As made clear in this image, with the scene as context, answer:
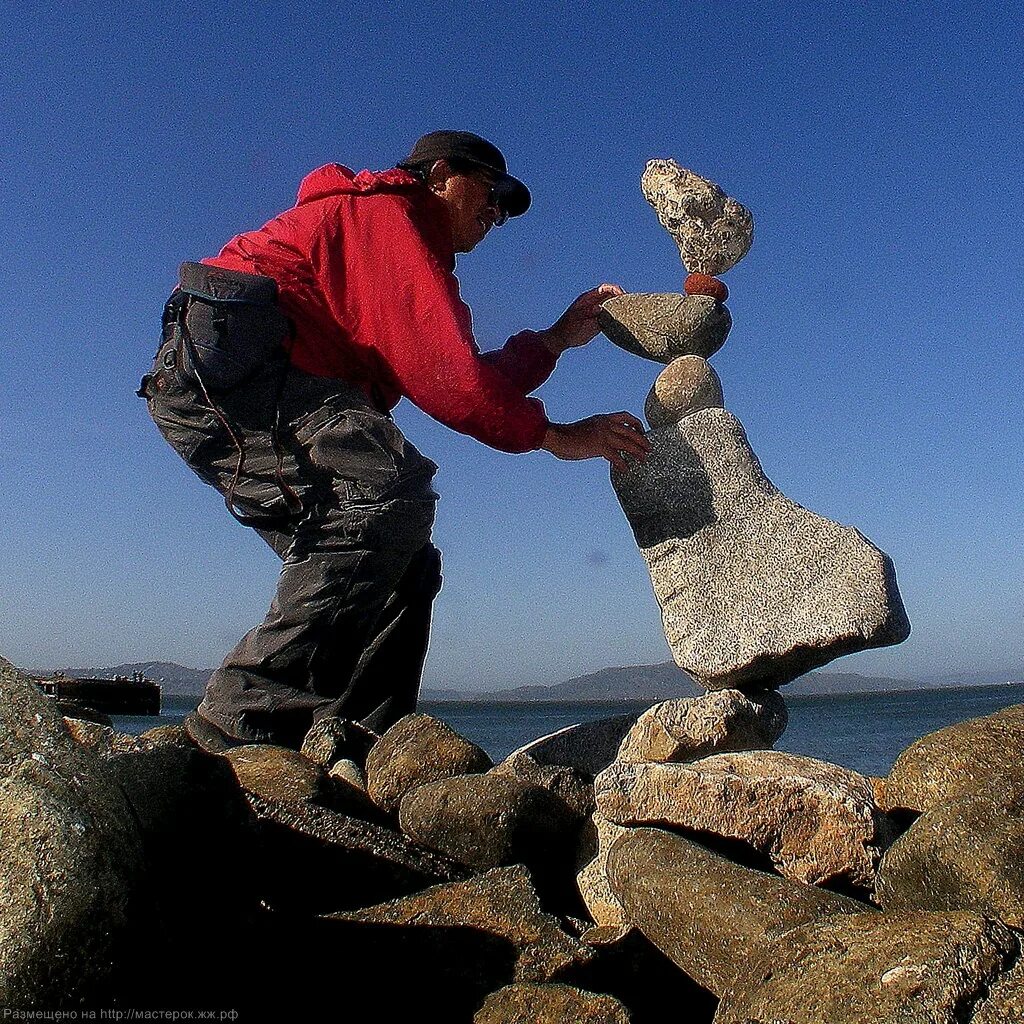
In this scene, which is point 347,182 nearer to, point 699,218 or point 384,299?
point 384,299

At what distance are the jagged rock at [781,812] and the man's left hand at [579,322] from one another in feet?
8.38

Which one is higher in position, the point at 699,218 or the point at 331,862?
the point at 699,218

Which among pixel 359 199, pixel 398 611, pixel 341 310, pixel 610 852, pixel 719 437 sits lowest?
pixel 610 852

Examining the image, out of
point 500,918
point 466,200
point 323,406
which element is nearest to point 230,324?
point 323,406

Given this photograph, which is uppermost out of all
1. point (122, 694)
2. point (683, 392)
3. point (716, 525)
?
point (683, 392)

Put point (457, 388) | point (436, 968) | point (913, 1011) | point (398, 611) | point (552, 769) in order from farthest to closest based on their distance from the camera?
point (398, 611) < point (457, 388) < point (552, 769) < point (436, 968) < point (913, 1011)

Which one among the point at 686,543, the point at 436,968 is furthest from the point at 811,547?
the point at 436,968

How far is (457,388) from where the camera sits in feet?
13.5

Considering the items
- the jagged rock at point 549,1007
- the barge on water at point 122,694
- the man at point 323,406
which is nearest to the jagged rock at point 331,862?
the jagged rock at point 549,1007

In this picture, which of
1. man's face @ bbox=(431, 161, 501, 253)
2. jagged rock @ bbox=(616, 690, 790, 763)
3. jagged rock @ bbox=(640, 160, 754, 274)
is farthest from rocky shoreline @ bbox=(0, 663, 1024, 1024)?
jagged rock @ bbox=(640, 160, 754, 274)

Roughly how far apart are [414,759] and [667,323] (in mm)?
2452

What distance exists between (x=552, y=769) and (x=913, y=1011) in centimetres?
202

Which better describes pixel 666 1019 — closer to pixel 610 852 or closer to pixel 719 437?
pixel 610 852

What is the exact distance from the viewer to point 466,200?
4570 millimetres
